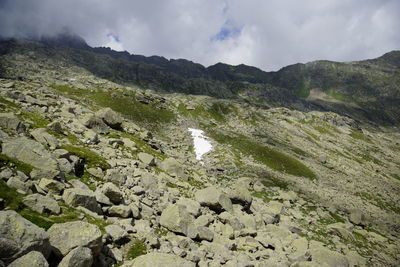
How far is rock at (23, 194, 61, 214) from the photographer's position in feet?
39.1

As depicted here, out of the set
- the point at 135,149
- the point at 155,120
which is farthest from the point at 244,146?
the point at 135,149

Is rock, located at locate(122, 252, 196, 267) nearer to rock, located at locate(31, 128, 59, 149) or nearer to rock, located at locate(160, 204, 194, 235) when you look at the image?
rock, located at locate(160, 204, 194, 235)

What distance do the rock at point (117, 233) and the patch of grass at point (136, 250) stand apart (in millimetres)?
639

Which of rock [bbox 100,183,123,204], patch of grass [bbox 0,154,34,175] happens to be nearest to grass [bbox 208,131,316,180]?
rock [bbox 100,183,123,204]

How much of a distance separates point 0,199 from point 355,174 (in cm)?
12563

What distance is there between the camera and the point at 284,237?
27312 millimetres

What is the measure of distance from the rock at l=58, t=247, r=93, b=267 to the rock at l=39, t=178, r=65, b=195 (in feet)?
21.6

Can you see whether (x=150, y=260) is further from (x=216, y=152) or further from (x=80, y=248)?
(x=216, y=152)

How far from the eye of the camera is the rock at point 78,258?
9.53m

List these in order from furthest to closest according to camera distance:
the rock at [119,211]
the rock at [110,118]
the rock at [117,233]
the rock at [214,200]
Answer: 1. the rock at [110,118]
2. the rock at [214,200]
3. the rock at [119,211]
4. the rock at [117,233]

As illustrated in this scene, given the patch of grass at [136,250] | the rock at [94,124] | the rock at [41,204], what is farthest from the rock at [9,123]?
the rock at [94,124]

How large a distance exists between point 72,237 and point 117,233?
352 cm

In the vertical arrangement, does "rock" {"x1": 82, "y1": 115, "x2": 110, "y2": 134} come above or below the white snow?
above

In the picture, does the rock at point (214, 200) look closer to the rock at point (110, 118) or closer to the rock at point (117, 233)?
the rock at point (117, 233)
